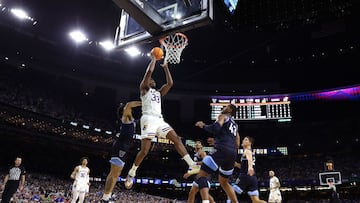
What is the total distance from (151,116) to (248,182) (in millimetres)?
3599

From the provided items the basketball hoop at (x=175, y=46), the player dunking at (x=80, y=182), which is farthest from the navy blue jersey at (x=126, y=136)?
the player dunking at (x=80, y=182)

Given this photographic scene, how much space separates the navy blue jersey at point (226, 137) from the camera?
6598 mm

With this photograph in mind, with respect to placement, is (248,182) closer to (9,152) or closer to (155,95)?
(155,95)

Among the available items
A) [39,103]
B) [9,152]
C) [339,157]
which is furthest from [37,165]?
[339,157]

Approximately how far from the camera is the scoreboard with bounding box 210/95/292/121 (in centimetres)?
3328

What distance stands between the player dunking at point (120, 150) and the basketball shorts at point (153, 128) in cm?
50

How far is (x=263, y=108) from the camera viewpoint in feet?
112

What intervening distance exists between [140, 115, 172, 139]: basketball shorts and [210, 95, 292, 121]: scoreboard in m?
26.9

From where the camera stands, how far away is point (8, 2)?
23.4 m

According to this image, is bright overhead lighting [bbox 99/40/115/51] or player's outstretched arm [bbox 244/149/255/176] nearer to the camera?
player's outstretched arm [bbox 244/149/255/176]

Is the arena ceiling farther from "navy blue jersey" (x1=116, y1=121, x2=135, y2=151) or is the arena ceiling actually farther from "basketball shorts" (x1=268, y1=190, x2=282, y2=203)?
"navy blue jersey" (x1=116, y1=121, x2=135, y2=151)

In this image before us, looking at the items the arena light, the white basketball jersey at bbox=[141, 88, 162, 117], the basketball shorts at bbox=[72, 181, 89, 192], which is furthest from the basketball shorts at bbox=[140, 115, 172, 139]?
the arena light

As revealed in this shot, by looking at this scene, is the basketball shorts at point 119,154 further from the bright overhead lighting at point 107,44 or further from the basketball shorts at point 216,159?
the bright overhead lighting at point 107,44

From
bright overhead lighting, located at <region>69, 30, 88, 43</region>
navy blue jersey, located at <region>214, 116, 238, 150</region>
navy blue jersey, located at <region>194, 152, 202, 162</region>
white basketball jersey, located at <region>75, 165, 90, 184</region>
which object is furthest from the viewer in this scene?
bright overhead lighting, located at <region>69, 30, 88, 43</region>
